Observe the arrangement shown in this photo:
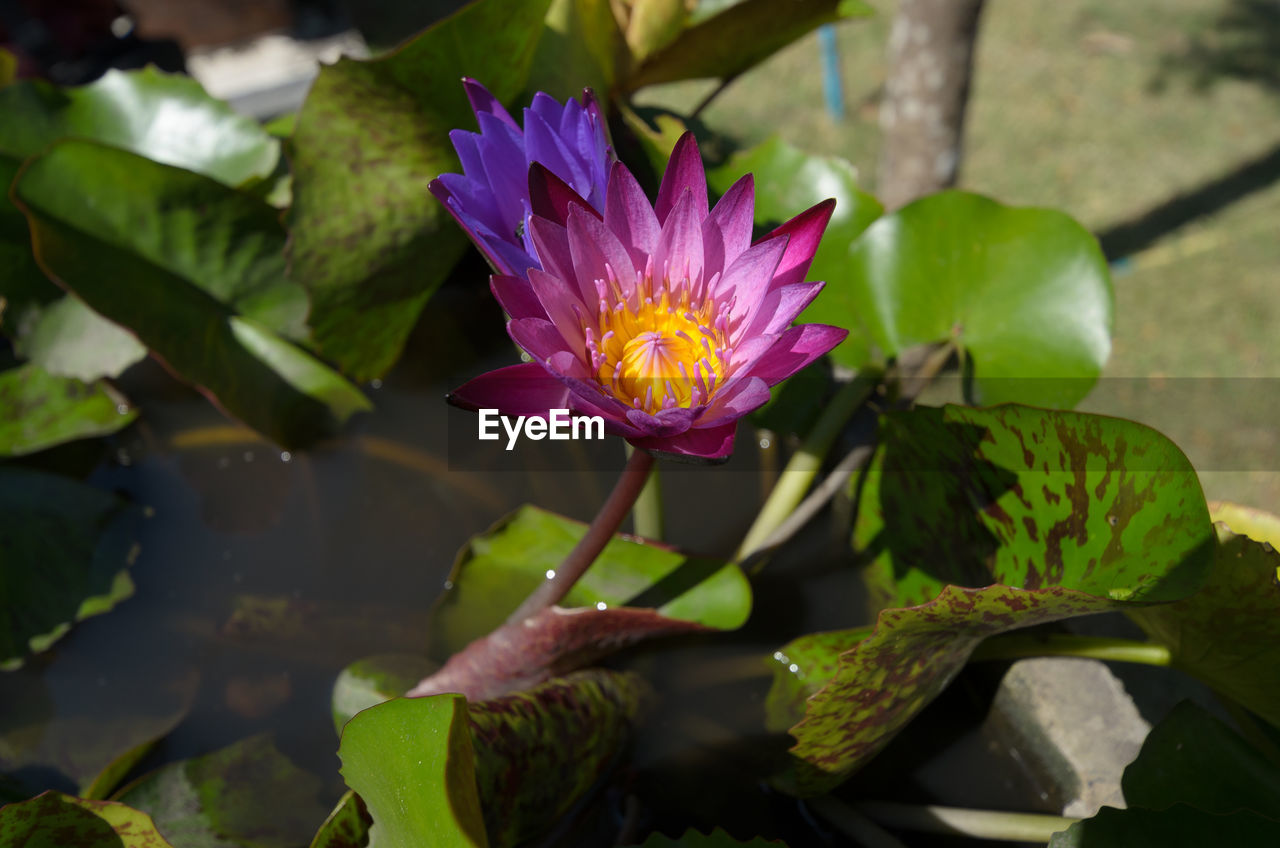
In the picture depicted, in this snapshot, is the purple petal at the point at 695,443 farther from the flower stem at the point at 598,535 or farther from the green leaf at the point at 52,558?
the green leaf at the point at 52,558

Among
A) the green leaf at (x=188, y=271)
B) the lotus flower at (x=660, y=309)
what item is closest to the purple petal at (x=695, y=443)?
the lotus flower at (x=660, y=309)

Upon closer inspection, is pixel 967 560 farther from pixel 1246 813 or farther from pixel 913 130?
pixel 913 130

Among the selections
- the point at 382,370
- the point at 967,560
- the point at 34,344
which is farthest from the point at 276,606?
the point at 967,560

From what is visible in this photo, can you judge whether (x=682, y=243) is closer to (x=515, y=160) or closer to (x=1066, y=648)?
(x=515, y=160)

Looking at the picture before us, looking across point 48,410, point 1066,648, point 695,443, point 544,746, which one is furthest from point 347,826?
point 48,410

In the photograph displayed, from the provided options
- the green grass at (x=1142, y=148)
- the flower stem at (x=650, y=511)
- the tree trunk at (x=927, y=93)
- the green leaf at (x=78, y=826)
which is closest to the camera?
the green leaf at (x=78, y=826)

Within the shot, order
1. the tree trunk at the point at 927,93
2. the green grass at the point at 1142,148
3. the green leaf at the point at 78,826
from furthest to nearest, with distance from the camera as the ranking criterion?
the green grass at the point at 1142,148
the tree trunk at the point at 927,93
the green leaf at the point at 78,826

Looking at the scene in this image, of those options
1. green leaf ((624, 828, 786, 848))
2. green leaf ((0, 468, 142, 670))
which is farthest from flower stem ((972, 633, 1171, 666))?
green leaf ((0, 468, 142, 670))
